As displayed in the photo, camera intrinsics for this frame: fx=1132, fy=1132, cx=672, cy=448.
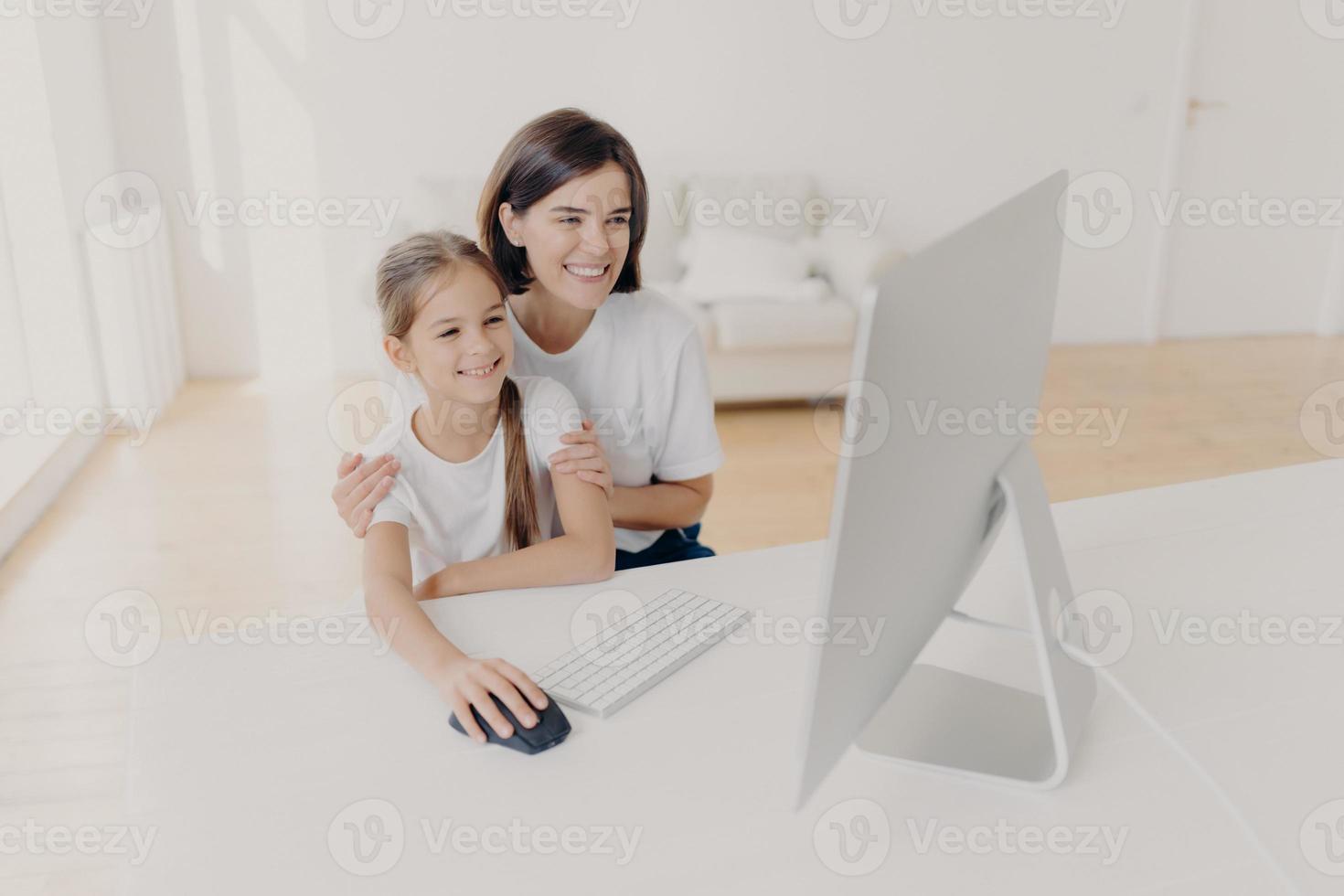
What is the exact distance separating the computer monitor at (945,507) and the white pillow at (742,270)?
3.07 meters

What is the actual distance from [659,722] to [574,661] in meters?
0.13

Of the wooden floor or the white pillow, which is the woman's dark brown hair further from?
the white pillow

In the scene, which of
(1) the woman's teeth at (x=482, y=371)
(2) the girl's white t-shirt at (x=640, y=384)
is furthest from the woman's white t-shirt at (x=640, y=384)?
(1) the woman's teeth at (x=482, y=371)

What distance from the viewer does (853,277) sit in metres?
4.08

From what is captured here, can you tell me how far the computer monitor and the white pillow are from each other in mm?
3068

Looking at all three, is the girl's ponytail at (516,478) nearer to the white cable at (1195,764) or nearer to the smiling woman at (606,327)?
the smiling woman at (606,327)

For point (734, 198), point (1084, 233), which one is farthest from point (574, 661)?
point (1084, 233)

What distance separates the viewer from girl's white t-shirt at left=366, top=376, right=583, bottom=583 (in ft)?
4.80

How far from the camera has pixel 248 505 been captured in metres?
3.34

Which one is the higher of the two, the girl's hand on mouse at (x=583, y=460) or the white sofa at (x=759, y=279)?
the girl's hand on mouse at (x=583, y=460)

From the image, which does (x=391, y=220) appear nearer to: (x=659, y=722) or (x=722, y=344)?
(x=722, y=344)

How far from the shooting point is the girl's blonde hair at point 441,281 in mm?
1436

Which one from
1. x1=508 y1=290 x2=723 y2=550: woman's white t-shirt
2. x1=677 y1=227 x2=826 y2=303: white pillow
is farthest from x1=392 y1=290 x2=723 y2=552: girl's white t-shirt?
x1=677 y1=227 x2=826 y2=303: white pillow

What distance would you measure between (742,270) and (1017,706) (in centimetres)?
320
